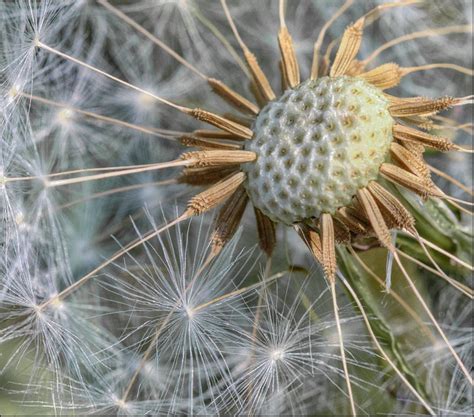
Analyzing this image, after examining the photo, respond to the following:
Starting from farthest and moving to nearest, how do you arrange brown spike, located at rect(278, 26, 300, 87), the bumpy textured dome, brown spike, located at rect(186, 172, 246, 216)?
brown spike, located at rect(278, 26, 300, 87) → brown spike, located at rect(186, 172, 246, 216) → the bumpy textured dome

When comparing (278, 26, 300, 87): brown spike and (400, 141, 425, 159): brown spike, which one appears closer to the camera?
(400, 141, 425, 159): brown spike

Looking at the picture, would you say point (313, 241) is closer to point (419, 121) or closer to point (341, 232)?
point (341, 232)

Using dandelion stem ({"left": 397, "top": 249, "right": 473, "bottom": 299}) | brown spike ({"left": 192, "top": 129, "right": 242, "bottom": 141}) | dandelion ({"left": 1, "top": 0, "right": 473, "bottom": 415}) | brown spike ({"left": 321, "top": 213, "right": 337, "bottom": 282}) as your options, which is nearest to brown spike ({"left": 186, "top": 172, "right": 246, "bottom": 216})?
dandelion ({"left": 1, "top": 0, "right": 473, "bottom": 415})

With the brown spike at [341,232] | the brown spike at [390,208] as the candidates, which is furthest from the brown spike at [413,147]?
the brown spike at [341,232]

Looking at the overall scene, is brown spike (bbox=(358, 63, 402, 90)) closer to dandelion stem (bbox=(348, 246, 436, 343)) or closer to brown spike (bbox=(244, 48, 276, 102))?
brown spike (bbox=(244, 48, 276, 102))

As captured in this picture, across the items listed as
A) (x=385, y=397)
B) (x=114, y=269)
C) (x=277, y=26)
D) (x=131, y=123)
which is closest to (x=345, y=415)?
(x=385, y=397)

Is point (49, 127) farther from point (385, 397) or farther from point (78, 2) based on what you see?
point (385, 397)
